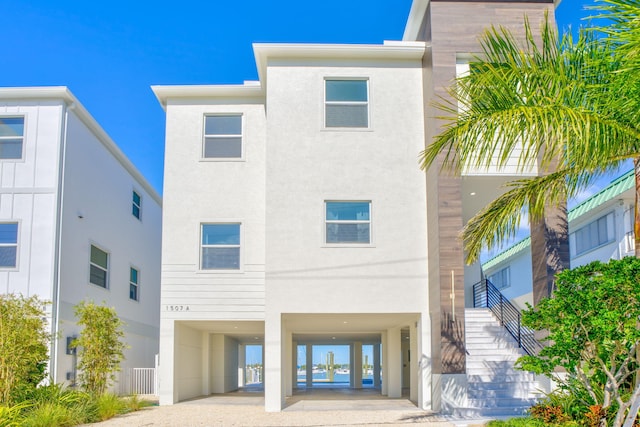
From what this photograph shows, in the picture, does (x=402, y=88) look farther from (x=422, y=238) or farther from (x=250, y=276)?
(x=250, y=276)

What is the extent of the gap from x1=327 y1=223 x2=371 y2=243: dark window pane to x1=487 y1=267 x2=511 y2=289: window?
672 inches

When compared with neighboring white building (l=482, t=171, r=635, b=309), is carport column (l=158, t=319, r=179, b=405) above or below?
below

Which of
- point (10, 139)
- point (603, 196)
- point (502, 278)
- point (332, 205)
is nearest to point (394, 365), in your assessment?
point (332, 205)

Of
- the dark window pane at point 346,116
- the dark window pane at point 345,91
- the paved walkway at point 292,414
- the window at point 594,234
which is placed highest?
the dark window pane at point 345,91

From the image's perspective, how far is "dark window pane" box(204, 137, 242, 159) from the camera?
17.8m

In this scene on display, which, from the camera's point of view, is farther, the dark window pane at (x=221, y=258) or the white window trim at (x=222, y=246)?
the dark window pane at (x=221, y=258)

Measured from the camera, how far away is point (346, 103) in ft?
54.6

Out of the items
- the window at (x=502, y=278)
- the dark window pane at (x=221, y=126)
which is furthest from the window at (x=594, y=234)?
the dark window pane at (x=221, y=126)

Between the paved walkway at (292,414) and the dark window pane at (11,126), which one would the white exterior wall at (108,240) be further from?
the paved walkway at (292,414)

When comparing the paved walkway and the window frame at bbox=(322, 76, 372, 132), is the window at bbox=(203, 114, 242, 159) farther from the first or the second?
the paved walkway

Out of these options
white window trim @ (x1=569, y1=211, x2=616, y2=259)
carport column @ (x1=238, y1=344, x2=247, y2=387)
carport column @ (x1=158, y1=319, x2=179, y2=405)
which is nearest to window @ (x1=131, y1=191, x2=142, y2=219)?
carport column @ (x1=238, y1=344, x2=247, y2=387)

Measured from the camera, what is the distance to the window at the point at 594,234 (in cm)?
2238

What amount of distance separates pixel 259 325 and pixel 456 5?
9.72m

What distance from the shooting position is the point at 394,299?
15.7 m
